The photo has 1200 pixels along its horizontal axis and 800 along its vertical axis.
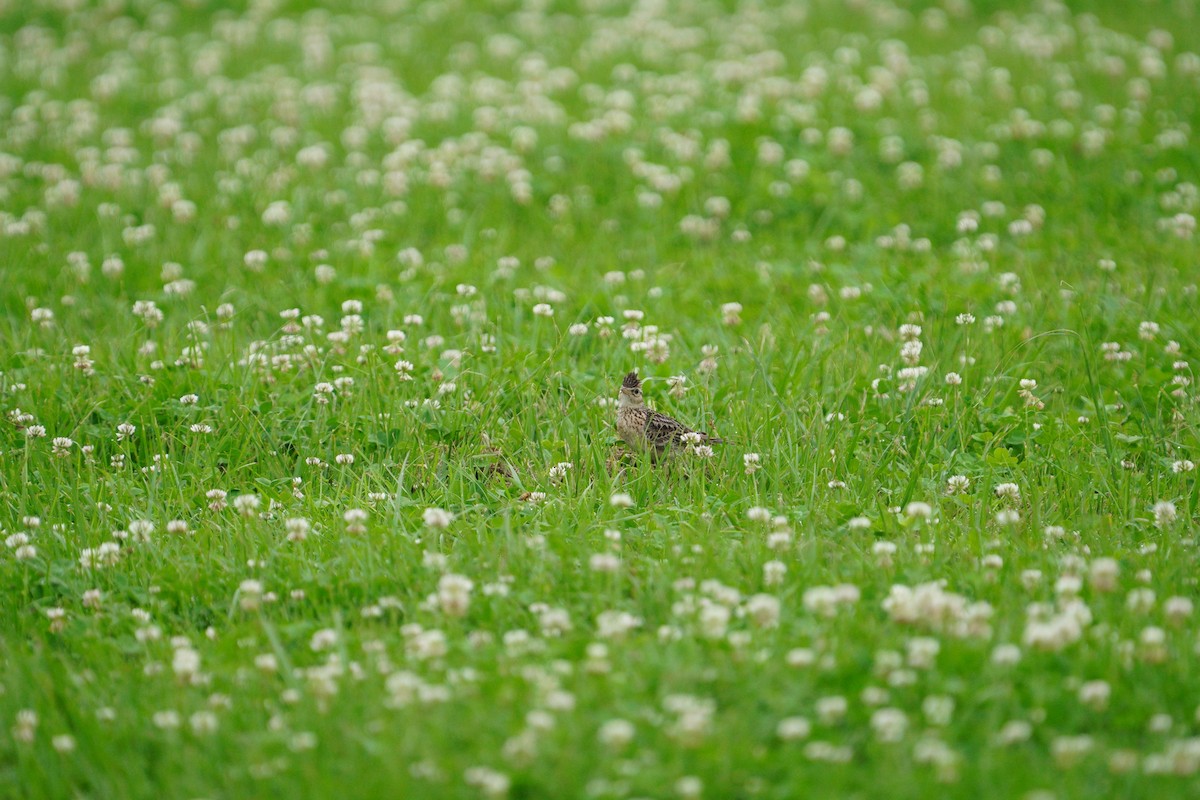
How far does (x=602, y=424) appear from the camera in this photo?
20.8ft

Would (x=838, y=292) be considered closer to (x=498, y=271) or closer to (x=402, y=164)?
(x=498, y=271)

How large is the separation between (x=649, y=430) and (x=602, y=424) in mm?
460

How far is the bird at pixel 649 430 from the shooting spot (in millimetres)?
5926

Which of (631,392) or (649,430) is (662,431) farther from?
(631,392)

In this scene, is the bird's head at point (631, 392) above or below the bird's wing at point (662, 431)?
above

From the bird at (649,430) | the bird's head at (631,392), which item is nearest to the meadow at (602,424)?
the bird at (649,430)

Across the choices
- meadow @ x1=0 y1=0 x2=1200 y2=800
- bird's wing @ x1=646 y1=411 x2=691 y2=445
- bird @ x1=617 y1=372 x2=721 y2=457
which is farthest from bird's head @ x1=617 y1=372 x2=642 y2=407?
meadow @ x1=0 y1=0 x2=1200 y2=800

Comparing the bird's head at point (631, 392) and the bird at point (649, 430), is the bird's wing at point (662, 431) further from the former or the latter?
the bird's head at point (631, 392)

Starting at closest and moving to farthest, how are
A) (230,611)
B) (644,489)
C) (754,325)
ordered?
1. (230,611)
2. (644,489)
3. (754,325)

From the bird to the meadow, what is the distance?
82 millimetres

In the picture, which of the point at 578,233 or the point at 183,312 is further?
the point at 578,233

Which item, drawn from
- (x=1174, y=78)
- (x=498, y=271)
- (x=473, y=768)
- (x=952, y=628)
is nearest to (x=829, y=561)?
(x=952, y=628)

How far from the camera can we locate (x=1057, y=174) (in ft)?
32.5

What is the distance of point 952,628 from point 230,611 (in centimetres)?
273
